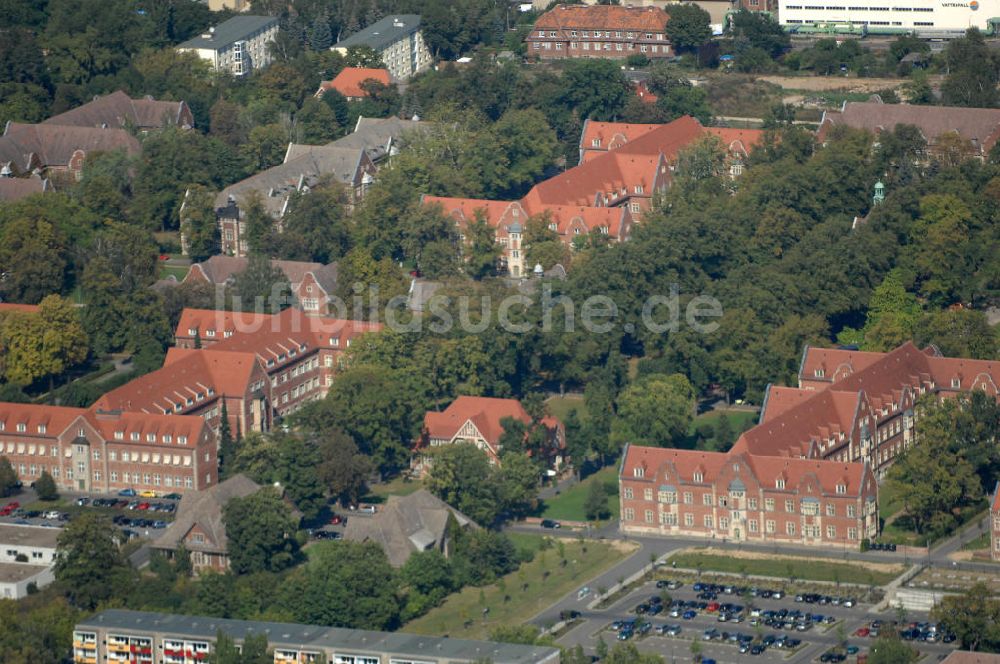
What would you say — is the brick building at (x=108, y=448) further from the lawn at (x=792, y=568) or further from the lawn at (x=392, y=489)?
the lawn at (x=792, y=568)

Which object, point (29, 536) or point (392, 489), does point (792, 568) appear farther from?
point (29, 536)

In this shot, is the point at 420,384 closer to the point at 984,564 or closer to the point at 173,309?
the point at 173,309

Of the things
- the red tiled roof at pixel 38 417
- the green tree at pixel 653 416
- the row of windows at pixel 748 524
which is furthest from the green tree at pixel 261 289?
the row of windows at pixel 748 524

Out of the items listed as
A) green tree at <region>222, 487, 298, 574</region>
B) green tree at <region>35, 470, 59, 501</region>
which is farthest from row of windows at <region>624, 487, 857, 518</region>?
green tree at <region>35, 470, 59, 501</region>

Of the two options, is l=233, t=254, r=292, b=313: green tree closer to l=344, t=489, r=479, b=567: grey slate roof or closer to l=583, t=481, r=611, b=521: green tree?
l=344, t=489, r=479, b=567: grey slate roof

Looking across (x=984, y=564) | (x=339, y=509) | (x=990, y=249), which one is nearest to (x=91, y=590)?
(x=339, y=509)
